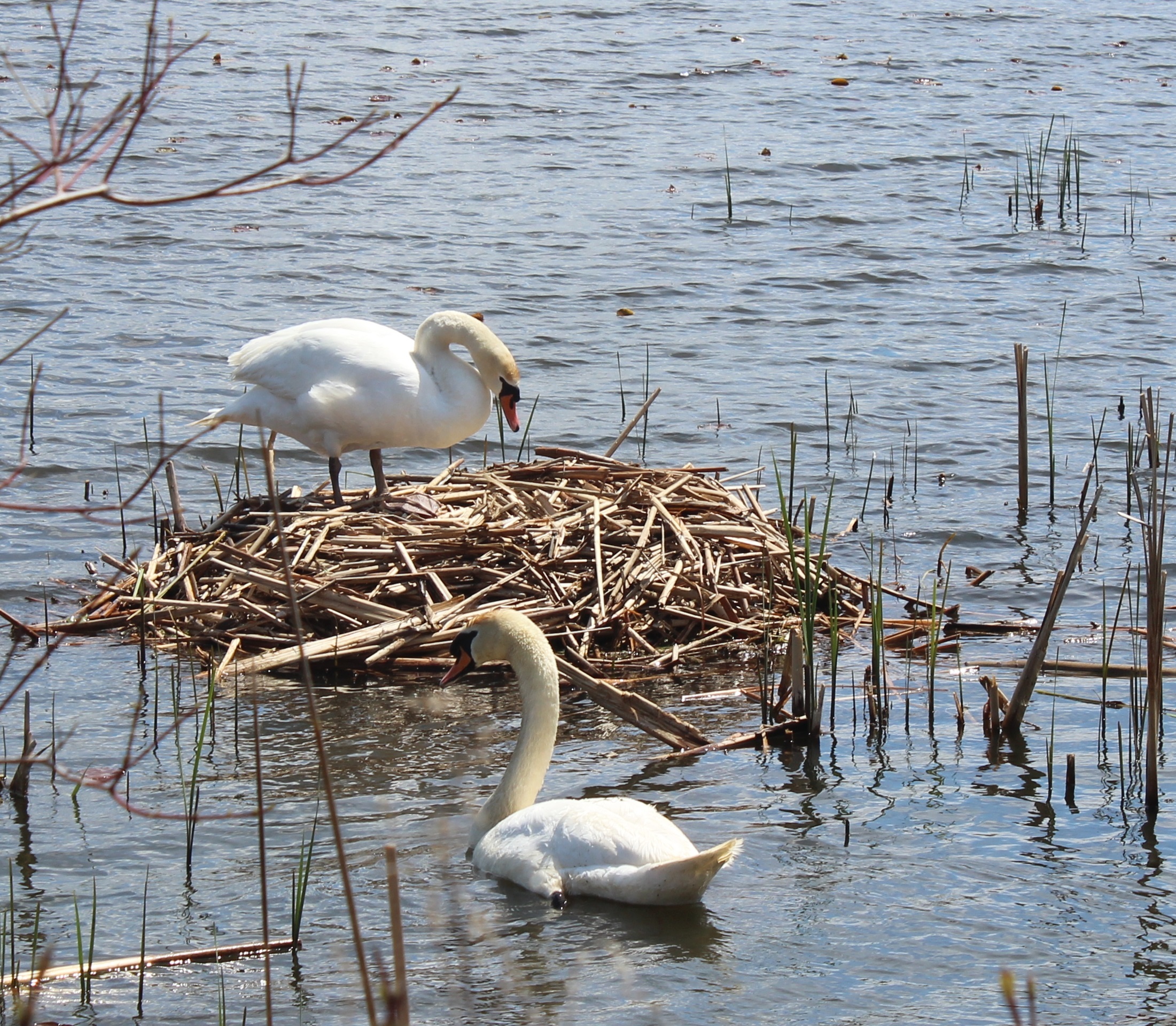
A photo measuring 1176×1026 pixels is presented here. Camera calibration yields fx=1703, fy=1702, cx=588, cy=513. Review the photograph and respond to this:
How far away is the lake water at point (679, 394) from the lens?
470cm

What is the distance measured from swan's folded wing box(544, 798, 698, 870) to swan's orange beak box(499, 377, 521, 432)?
4138mm

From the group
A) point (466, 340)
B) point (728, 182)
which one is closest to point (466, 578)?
point (466, 340)

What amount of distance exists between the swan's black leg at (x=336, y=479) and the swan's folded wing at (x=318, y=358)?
1.20 feet

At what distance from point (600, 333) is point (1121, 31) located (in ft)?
52.6

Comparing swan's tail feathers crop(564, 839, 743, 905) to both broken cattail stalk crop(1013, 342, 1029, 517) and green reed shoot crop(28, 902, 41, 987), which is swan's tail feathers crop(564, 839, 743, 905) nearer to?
green reed shoot crop(28, 902, 41, 987)

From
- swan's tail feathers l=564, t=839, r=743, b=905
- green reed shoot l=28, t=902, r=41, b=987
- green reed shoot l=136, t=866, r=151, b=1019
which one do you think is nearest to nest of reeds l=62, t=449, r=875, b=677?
swan's tail feathers l=564, t=839, r=743, b=905

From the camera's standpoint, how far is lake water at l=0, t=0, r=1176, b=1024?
4.70 meters

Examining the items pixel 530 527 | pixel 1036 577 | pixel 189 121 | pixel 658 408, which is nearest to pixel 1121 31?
pixel 189 121

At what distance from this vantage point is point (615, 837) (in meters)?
4.86

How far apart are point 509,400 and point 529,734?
12.3 feet

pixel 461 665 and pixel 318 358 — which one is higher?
pixel 318 358

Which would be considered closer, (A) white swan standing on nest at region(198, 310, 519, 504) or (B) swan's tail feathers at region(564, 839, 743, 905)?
(B) swan's tail feathers at region(564, 839, 743, 905)

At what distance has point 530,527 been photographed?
7504 millimetres

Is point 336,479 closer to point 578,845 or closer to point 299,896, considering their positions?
point 578,845
